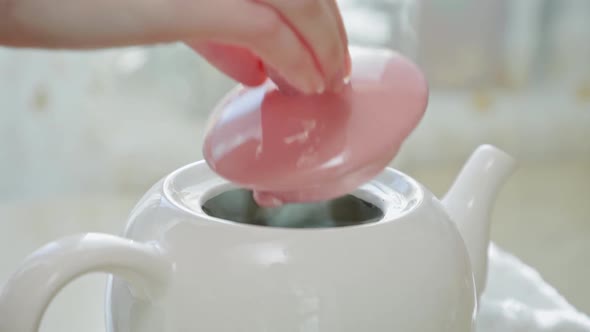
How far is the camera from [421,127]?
4.23 ft

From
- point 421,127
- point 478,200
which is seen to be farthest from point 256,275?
point 421,127

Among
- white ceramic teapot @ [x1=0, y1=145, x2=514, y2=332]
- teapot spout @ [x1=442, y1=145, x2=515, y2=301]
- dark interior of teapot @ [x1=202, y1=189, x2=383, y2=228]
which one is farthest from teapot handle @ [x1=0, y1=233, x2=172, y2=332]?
teapot spout @ [x1=442, y1=145, x2=515, y2=301]

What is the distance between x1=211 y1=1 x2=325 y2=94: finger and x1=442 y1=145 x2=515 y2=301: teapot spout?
7.0 inches

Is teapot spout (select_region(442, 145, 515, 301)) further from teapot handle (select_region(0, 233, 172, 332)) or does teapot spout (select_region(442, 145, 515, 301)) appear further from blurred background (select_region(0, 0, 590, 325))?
blurred background (select_region(0, 0, 590, 325))

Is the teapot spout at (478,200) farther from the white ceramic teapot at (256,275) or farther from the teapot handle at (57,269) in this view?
the teapot handle at (57,269)

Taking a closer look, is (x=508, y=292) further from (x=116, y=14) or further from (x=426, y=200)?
(x=116, y=14)

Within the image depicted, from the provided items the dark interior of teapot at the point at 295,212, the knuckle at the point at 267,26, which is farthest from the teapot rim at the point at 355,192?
the knuckle at the point at 267,26

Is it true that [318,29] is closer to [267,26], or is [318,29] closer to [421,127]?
[267,26]

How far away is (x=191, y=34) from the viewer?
1.23ft

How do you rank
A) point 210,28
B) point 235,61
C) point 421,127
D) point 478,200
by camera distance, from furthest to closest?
1. point 421,127
2. point 478,200
3. point 235,61
4. point 210,28

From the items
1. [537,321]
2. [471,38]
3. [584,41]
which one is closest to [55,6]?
[537,321]

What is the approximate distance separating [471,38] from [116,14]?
0.97 meters

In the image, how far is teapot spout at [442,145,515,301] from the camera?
→ 22.4 inches

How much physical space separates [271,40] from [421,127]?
91 centimetres
